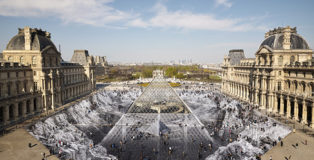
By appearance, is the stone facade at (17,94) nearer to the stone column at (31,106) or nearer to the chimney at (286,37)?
the stone column at (31,106)

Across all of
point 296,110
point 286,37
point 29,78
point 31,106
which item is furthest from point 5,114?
point 286,37

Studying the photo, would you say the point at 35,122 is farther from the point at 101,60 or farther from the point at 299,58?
the point at 101,60

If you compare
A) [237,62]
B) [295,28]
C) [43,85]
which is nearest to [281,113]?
[295,28]

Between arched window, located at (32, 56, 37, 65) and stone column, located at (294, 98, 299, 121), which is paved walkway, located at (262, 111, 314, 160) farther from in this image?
arched window, located at (32, 56, 37, 65)

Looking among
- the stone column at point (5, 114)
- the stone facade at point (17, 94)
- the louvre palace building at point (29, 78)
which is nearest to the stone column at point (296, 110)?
the louvre palace building at point (29, 78)

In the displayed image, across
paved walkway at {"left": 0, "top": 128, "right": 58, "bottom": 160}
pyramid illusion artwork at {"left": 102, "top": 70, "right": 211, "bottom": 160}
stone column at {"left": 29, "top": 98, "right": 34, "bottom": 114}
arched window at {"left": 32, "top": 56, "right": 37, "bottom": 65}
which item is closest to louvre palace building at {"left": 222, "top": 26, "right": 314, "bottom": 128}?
pyramid illusion artwork at {"left": 102, "top": 70, "right": 211, "bottom": 160}
